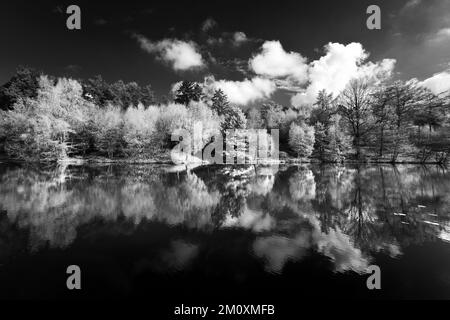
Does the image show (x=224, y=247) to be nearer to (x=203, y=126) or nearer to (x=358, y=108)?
(x=203, y=126)

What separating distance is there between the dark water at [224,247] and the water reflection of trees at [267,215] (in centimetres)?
6

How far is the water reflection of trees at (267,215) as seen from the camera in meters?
7.45

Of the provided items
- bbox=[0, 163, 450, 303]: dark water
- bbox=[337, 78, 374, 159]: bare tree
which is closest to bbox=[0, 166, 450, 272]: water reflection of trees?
bbox=[0, 163, 450, 303]: dark water

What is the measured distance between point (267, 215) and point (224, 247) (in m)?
4.09

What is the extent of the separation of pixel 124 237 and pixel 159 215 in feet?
8.33

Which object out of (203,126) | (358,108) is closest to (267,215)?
(203,126)

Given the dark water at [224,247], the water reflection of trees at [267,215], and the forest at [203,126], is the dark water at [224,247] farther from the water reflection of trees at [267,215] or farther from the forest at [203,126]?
the forest at [203,126]

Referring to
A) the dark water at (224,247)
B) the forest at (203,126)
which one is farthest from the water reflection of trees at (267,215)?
the forest at (203,126)

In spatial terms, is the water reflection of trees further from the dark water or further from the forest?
the forest

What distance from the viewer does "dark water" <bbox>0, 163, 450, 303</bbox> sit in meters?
5.29

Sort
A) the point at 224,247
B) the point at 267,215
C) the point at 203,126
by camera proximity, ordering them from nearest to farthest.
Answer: the point at 224,247
the point at 267,215
the point at 203,126

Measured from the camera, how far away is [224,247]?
7.51m

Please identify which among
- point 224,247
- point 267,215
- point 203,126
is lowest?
point 224,247
